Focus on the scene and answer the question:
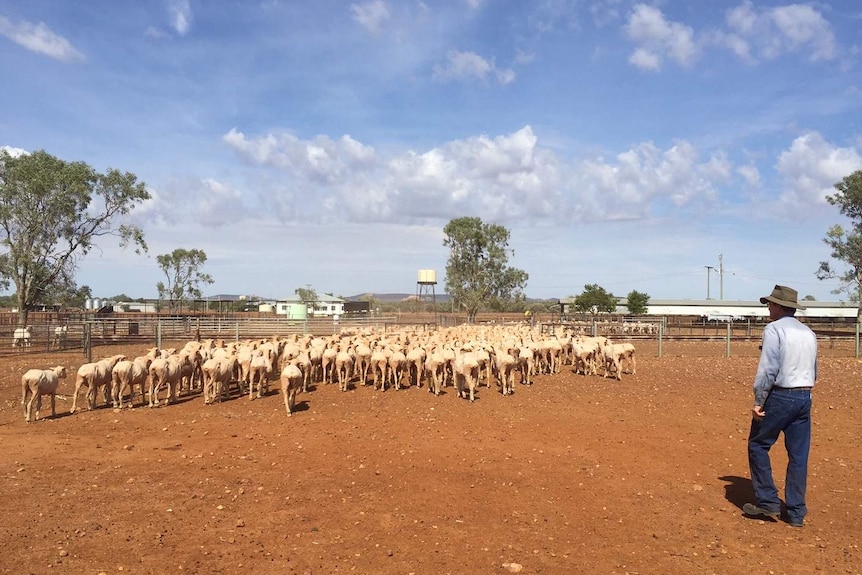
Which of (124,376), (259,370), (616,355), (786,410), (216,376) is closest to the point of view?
(786,410)

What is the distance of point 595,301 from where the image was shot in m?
61.6

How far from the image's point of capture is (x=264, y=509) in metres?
6.66

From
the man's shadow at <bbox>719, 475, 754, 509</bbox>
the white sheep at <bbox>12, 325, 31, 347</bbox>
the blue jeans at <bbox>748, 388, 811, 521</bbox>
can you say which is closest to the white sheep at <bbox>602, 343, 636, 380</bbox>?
the man's shadow at <bbox>719, 475, 754, 509</bbox>

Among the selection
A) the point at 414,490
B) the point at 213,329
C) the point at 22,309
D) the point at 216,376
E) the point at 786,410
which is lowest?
the point at 414,490

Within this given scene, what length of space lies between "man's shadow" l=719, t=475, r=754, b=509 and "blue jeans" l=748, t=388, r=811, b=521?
2.00 ft

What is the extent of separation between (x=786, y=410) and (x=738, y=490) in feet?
5.61

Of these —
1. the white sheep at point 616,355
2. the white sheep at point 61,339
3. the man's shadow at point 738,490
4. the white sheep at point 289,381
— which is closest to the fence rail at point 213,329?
the white sheep at point 61,339

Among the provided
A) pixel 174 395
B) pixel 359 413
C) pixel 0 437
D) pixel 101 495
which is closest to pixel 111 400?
pixel 174 395

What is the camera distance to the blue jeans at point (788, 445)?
612cm

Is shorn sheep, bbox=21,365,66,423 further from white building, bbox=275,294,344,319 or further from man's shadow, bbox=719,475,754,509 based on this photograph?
white building, bbox=275,294,344,319

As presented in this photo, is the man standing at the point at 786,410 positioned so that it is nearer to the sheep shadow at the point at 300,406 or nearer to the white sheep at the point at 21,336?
the sheep shadow at the point at 300,406

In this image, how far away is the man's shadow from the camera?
6919 millimetres

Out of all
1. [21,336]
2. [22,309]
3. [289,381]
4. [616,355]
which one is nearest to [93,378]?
[289,381]

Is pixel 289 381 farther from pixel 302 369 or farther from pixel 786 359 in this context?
pixel 786 359
